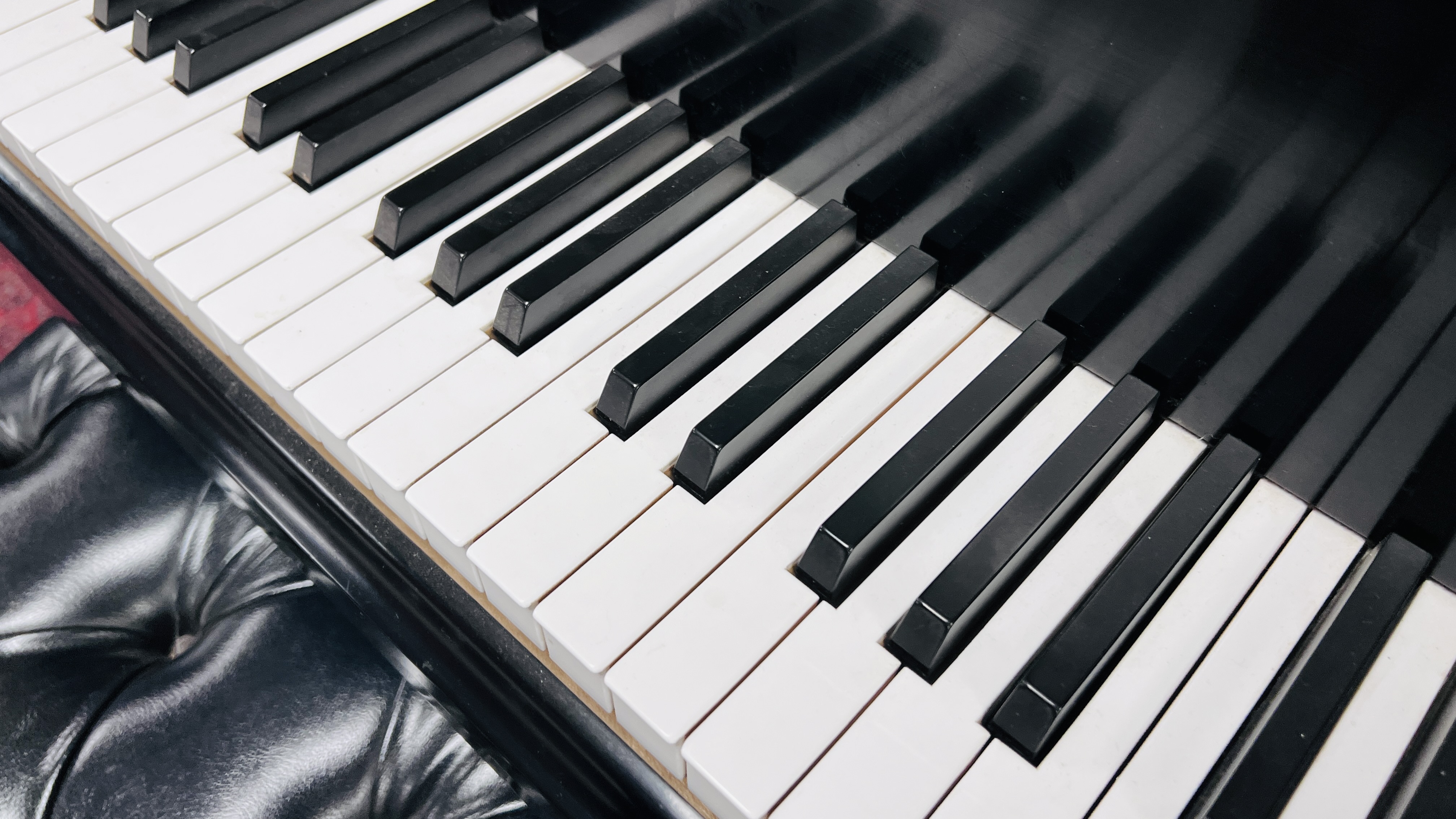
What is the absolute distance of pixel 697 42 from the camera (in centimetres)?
95


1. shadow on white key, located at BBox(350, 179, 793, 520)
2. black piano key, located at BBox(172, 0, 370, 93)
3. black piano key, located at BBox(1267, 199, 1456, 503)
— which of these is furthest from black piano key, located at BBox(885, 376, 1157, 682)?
black piano key, located at BBox(172, 0, 370, 93)

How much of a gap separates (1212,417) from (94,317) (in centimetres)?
116

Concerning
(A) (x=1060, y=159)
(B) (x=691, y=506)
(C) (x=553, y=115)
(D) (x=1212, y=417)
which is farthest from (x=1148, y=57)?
(C) (x=553, y=115)

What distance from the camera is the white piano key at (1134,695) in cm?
66

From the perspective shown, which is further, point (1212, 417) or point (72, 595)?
point (72, 595)

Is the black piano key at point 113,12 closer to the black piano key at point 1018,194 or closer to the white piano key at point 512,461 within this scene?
the white piano key at point 512,461

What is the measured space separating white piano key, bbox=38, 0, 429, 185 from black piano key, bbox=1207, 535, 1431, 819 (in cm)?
101

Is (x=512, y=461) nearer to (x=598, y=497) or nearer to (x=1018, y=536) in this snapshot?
(x=598, y=497)

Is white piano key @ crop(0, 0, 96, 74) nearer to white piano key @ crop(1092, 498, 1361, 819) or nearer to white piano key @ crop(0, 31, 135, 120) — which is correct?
white piano key @ crop(0, 31, 135, 120)

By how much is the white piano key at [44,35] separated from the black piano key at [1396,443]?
1288 mm

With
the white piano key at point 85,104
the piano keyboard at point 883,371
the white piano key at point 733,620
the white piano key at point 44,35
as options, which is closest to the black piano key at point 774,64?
the piano keyboard at point 883,371

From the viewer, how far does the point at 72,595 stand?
37.6 inches

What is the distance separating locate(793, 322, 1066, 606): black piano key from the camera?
0.74 metres

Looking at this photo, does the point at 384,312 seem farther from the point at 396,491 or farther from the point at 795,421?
the point at 795,421
